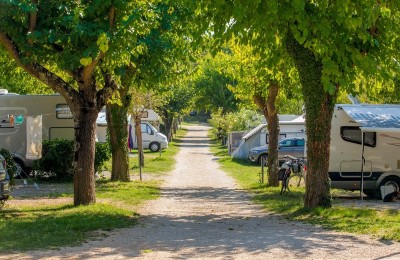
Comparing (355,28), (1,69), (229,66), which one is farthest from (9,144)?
(355,28)

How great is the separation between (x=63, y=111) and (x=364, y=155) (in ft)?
34.2

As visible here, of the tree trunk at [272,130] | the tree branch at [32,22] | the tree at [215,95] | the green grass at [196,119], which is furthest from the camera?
the green grass at [196,119]

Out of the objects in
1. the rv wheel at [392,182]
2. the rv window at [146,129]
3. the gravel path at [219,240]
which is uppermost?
the rv window at [146,129]

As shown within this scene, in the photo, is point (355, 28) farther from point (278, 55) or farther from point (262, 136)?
point (262, 136)

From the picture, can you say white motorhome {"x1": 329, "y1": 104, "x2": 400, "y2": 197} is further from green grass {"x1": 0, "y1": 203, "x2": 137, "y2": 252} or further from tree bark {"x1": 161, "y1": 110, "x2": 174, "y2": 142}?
tree bark {"x1": 161, "y1": 110, "x2": 174, "y2": 142}

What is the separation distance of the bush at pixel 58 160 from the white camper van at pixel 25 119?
1348 mm

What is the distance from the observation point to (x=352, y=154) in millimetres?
18891

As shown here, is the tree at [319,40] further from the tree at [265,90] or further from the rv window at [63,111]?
the rv window at [63,111]

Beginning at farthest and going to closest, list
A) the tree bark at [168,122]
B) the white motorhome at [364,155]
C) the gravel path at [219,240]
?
the tree bark at [168,122] → the white motorhome at [364,155] → the gravel path at [219,240]

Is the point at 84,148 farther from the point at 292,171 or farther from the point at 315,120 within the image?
the point at 292,171

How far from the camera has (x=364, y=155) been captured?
18750 mm

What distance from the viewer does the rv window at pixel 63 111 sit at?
76.3 feet

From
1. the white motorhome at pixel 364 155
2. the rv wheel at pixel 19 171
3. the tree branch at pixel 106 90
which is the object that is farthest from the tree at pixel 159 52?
the white motorhome at pixel 364 155

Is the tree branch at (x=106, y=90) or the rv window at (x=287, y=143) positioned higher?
the tree branch at (x=106, y=90)
